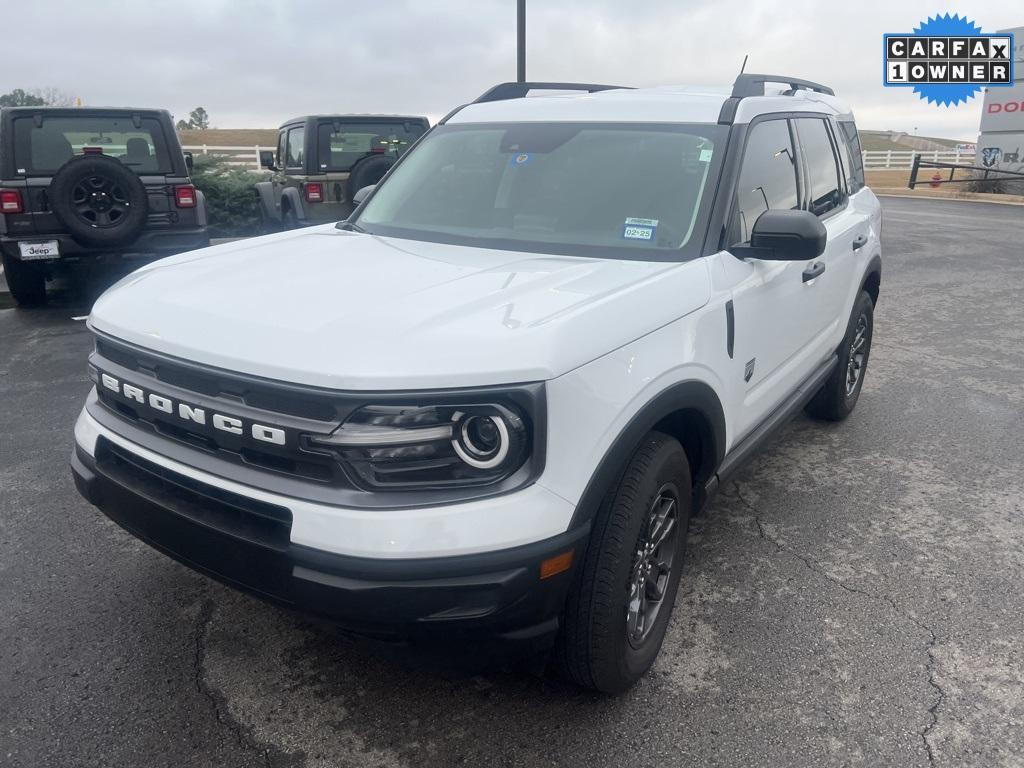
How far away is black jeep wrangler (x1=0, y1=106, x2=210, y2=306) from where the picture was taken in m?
7.38

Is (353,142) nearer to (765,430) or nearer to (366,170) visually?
(366,170)

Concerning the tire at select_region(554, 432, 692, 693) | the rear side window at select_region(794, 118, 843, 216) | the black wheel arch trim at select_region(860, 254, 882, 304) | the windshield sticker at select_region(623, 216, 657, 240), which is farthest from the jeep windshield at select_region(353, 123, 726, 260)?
the black wheel arch trim at select_region(860, 254, 882, 304)

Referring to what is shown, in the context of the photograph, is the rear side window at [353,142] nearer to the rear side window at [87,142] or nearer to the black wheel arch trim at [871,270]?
the rear side window at [87,142]

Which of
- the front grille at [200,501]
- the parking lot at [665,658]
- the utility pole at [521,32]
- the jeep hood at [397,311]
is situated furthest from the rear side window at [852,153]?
the utility pole at [521,32]

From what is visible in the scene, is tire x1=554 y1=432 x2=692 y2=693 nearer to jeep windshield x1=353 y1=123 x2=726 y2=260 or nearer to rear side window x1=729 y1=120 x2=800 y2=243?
jeep windshield x1=353 y1=123 x2=726 y2=260

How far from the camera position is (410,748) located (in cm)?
243

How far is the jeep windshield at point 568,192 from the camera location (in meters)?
3.04

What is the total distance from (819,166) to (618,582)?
9.37ft

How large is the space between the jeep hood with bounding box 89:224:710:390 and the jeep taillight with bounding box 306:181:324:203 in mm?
7520

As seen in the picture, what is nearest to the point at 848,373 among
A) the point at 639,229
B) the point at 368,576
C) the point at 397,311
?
the point at 639,229

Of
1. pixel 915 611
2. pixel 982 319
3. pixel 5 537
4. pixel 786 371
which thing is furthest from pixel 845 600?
pixel 982 319

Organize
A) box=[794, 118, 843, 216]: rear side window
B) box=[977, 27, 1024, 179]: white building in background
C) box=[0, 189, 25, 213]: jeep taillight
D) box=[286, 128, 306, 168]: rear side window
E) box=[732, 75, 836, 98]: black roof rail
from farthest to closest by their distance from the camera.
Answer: box=[977, 27, 1024, 179]: white building in background < box=[286, 128, 306, 168]: rear side window < box=[0, 189, 25, 213]: jeep taillight < box=[794, 118, 843, 216]: rear side window < box=[732, 75, 836, 98]: black roof rail

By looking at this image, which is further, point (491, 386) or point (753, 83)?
point (753, 83)

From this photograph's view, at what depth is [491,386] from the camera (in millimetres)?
1979
